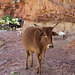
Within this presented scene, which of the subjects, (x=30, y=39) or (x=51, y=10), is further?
(x=51, y=10)

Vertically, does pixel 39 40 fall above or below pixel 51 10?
below

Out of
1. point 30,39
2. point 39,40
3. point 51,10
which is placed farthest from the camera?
point 51,10

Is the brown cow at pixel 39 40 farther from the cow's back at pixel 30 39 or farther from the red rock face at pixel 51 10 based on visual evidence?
the red rock face at pixel 51 10

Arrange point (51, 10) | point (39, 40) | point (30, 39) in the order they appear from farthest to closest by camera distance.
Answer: point (51, 10) → point (30, 39) → point (39, 40)

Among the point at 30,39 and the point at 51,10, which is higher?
the point at 51,10

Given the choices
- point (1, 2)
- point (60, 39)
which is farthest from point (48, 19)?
point (1, 2)

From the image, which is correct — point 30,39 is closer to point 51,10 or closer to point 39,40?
point 39,40

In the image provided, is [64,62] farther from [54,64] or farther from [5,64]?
[5,64]

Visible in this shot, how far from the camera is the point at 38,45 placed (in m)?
3.51

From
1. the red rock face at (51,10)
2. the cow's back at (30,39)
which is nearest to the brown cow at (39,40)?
the cow's back at (30,39)

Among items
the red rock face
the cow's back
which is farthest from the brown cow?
the red rock face

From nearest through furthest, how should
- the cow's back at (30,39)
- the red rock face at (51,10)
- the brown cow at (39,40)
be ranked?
the brown cow at (39,40), the cow's back at (30,39), the red rock face at (51,10)

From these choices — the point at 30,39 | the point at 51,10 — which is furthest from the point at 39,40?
the point at 51,10

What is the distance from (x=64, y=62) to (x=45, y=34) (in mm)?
2219
